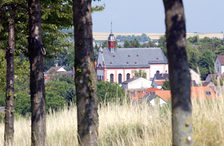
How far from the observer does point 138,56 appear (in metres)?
138

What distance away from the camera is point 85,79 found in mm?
5246

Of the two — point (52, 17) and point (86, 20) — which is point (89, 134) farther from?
point (52, 17)

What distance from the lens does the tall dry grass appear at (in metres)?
4.99

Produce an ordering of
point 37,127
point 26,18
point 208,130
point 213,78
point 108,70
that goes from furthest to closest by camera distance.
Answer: point 108,70
point 26,18
point 37,127
point 213,78
point 208,130

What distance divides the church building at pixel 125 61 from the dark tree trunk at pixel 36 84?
5002 inches

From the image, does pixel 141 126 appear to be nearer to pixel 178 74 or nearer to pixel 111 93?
pixel 178 74

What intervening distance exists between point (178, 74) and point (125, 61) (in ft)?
438

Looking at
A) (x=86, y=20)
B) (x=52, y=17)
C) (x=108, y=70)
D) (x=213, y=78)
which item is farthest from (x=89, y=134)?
(x=108, y=70)

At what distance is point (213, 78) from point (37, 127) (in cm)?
293

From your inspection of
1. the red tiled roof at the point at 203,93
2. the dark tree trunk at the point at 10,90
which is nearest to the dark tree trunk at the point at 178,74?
the red tiled roof at the point at 203,93

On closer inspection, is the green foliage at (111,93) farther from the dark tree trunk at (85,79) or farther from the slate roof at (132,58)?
the slate roof at (132,58)

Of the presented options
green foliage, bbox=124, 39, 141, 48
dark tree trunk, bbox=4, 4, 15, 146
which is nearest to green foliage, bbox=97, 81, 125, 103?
dark tree trunk, bbox=4, 4, 15, 146

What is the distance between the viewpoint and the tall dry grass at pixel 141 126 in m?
4.99

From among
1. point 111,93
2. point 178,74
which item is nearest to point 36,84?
point 178,74
